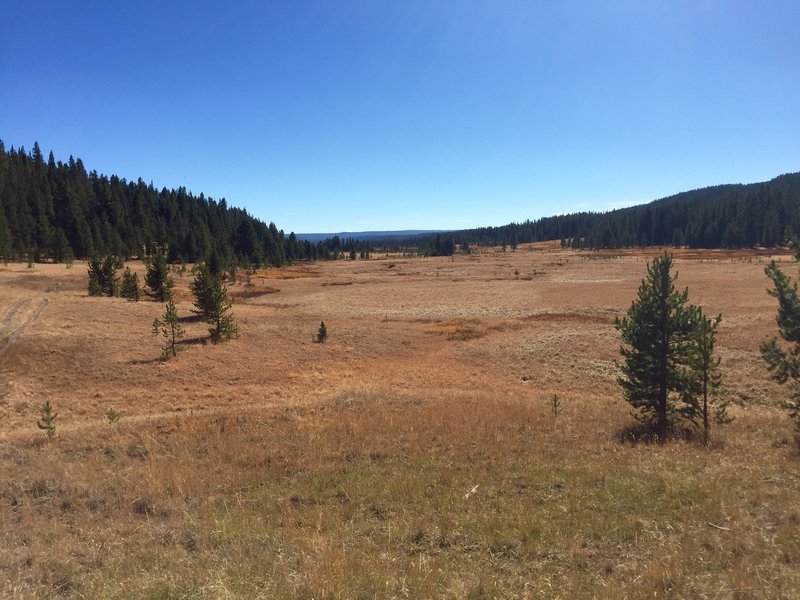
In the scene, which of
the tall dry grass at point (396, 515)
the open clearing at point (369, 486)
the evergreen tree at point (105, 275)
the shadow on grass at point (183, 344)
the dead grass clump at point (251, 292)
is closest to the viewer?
the tall dry grass at point (396, 515)

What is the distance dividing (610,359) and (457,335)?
1215 cm

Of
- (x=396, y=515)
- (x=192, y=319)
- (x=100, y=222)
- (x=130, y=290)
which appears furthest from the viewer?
(x=100, y=222)

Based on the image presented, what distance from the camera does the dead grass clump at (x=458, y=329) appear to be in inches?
1471

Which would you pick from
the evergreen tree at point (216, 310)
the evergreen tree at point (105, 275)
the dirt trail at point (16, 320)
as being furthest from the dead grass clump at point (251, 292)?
the evergreen tree at point (216, 310)

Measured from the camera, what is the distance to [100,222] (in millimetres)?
97750

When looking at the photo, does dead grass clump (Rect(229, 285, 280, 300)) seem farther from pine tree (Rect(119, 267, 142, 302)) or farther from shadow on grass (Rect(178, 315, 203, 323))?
shadow on grass (Rect(178, 315, 203, 323))

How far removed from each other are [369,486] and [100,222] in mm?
112188

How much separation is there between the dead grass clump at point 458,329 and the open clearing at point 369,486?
9733 millimetres

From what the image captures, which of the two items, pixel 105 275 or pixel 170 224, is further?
pixel 170 224

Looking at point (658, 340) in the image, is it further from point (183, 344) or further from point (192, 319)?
point (192, 319)

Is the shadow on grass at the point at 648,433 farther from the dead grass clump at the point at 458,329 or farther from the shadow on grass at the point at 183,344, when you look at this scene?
the shadow on grass at the point at 183,344

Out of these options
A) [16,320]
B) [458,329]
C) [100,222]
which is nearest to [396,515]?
[458,329]

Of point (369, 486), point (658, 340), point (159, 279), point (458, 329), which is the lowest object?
point (458, 329)

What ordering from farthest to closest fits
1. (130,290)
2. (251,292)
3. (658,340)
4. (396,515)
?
(251,292), (130,290), (658,340), (396,515)
